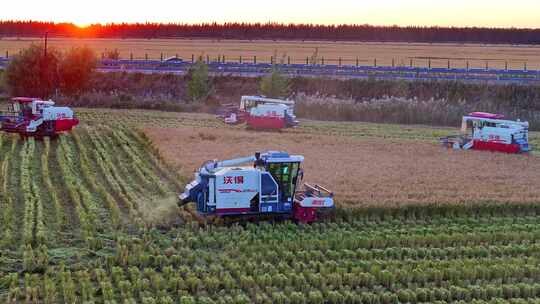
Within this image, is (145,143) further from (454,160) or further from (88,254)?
(88,254)

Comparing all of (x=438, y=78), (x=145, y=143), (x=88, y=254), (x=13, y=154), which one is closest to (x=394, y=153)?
(x=145, y=143)

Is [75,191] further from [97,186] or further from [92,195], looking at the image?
[97,186]

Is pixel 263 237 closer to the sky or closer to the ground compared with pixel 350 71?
closer to the ground

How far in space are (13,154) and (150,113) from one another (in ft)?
50.8

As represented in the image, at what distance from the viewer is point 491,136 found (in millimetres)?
30891

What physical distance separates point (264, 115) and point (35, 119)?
10.8m

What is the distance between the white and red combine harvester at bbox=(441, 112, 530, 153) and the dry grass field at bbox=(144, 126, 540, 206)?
966mm

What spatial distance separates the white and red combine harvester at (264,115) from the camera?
3659 centimetres

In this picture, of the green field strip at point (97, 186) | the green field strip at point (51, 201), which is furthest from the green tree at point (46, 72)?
the green field strip at point (51, 201)

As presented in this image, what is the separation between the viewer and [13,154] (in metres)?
27.4

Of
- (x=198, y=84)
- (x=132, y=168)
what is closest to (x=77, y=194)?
(x=132, y=168)

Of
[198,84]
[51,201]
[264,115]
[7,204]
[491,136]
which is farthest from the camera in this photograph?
[198,84]

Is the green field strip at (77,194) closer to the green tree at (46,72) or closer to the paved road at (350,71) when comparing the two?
the green tree at (46,72)

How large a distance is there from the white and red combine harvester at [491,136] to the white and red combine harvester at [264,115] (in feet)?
26.5
